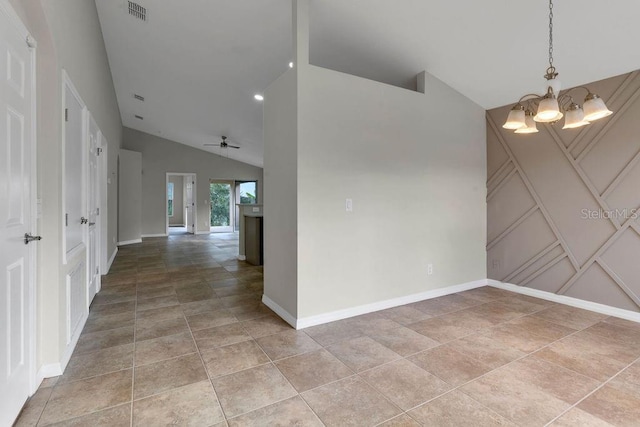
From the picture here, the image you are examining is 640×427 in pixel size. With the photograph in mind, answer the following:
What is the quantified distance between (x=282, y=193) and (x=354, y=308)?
1448mm

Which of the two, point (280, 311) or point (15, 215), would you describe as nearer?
point (15, 215)

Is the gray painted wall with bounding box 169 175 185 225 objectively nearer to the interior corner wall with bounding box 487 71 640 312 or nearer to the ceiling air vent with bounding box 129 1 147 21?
the ceiling air vent with bounding box 129 1 147 21

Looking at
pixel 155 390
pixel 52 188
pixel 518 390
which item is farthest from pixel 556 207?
pixel 52 188

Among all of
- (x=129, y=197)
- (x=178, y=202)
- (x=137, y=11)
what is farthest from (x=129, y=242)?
(x=137, y=11)

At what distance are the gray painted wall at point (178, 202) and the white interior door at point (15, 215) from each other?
13097 mm

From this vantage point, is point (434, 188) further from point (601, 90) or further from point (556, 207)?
point (601, 90)

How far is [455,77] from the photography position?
154 inches

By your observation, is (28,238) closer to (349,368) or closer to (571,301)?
(349,368)

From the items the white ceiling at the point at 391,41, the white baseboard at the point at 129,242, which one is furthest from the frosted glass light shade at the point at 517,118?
the white baseboard at the point at 129,242

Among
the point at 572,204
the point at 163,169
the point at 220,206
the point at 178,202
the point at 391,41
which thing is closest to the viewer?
the point at 391,41

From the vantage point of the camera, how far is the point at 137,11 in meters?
3.69

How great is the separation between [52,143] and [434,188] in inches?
148

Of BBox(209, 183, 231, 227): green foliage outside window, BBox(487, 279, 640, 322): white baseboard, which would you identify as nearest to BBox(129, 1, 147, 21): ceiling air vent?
BBox(487, 279, 640, 322): white baseboard

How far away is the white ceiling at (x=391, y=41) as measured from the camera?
2.85 m
